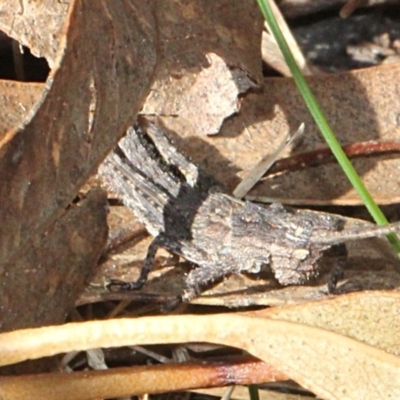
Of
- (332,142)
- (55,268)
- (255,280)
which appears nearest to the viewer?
(55,268)

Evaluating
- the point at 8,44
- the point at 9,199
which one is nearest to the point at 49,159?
the point at 9,199

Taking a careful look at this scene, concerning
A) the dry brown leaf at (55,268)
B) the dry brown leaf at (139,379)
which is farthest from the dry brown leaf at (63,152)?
the dry brown leaf at (139,379)

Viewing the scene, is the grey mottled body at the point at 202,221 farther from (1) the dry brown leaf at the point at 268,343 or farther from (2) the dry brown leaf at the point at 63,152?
(1) the dry brown leaf at the point at 268,343

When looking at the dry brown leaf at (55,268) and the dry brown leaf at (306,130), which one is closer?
the dry brown leaf at (55,268)

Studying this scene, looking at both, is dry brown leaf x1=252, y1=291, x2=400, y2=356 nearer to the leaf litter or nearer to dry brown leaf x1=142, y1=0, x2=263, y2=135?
the leaf litter

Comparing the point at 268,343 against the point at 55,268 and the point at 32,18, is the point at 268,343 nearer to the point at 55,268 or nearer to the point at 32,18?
the point at 55,268

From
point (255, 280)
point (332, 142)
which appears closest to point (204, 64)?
point (332, 142)

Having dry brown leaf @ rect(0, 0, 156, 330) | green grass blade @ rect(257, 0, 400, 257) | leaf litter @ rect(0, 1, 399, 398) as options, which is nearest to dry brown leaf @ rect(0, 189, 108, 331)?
dry brown leaf @ rect(0, 0, 156, 330)
